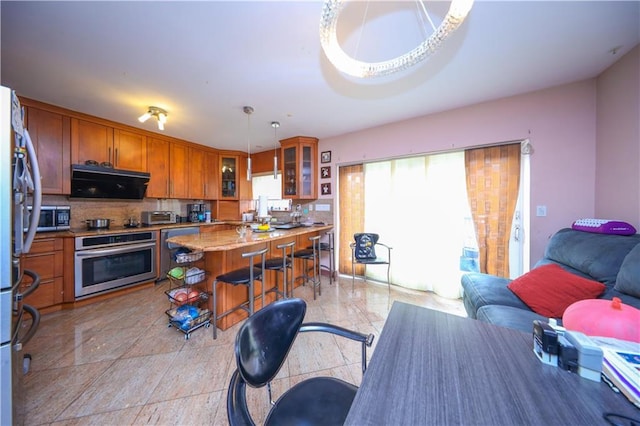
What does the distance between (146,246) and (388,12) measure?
3.90 m

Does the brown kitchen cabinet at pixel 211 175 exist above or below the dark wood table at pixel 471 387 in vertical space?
above

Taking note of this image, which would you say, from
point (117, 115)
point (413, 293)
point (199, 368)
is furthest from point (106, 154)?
point (413, 293)

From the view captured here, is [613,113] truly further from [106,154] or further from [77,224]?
[77,224]

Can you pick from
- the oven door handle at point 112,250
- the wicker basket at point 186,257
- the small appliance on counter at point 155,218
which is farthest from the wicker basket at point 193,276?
the small appliance on counter at point 155,218

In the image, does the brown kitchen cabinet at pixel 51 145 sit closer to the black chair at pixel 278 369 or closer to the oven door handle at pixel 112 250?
the oven door handle at pixel 112 250

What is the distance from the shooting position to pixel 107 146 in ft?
9.96

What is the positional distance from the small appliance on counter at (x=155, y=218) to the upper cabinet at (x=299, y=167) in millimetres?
2042

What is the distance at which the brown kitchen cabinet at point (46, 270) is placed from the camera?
2.30 metres

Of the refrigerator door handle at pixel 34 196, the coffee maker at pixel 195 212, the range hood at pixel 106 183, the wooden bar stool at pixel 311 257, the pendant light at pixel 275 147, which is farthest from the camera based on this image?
the coffee maker at pixel 195 212

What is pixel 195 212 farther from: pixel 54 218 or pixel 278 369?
pixel 278 369

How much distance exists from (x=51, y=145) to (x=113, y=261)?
1.59m

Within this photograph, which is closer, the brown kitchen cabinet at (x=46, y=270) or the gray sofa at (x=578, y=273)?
the gray sofa at (x=578, y=273)

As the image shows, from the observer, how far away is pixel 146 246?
3.11m

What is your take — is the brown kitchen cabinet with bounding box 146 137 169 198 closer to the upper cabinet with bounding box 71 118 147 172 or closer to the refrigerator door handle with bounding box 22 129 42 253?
the upper cabinet with bounding box 71 118 147 172
